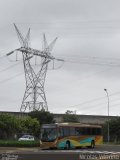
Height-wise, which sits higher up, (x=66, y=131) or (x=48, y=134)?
(x=66, y=131)

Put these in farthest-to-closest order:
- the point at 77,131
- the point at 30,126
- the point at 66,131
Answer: the point at 30,126 < the point at 77,131 < the point at 66,131

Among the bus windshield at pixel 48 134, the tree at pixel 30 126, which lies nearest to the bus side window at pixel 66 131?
the bus windshield at pixel 48 134

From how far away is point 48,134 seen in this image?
59.6m

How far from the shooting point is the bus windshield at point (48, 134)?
194 ft

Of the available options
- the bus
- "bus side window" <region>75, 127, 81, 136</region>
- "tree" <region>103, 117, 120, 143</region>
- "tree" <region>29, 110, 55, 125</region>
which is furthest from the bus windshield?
"tree" <region>103, 117, 120, 143</region>

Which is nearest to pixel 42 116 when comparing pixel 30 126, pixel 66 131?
pixel 30 126

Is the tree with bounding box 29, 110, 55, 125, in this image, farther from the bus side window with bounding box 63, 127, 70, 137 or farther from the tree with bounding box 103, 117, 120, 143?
the bus side window with bounding box 63, 127, 70, 137

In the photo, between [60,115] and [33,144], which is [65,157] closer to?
[33,144]

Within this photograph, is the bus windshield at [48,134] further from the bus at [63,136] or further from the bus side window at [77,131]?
the bus side window at [77,131]

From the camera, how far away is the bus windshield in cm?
5928

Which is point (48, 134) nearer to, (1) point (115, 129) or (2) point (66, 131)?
(2) point (66, 131)

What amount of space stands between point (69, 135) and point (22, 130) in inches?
1282

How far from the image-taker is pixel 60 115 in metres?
133

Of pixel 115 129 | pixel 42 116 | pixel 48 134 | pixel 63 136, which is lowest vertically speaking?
pixel 63 136
